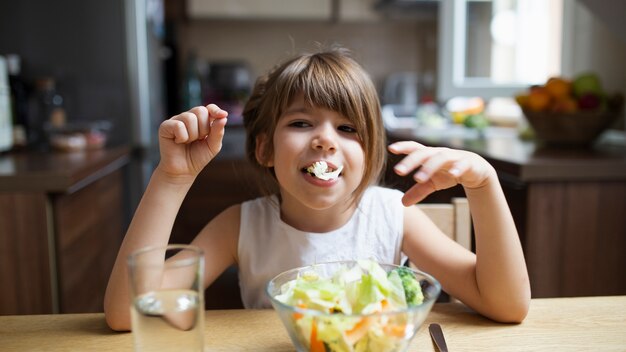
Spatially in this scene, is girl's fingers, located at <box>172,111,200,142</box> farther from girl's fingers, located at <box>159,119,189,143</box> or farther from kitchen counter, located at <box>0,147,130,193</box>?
kitchen counter, located at <box>0,147,130,193</box>

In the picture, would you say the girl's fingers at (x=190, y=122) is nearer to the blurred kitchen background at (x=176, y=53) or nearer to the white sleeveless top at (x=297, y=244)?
the white sleeveless top at (x=297, y=244)

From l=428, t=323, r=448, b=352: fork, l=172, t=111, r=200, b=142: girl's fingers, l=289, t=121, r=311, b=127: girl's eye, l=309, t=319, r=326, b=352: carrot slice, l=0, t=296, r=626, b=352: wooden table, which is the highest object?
l=172, t=111, r=200, b=142: girl's fingers

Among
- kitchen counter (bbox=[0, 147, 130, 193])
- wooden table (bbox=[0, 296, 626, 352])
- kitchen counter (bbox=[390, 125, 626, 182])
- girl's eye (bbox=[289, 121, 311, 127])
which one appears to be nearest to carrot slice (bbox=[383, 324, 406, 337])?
wooden table (bbox=[0, 296, 626, 352])

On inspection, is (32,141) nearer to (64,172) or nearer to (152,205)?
(64,172)

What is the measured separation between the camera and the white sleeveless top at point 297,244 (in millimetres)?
1054

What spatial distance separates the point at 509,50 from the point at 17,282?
8.55ft

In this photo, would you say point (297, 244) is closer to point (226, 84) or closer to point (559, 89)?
point (559, 89)

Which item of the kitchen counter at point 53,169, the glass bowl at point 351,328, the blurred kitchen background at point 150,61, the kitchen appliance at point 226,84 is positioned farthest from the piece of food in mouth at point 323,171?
→ the kitchen appliance at point 226,84

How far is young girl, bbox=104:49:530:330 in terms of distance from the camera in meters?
0.78

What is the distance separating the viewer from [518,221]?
160cm

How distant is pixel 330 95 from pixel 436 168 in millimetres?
320

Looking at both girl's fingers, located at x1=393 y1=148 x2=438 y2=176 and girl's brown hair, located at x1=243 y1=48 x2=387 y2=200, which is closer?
girl's fingers, located at x1=393 y1=148 x2=438 y2=176

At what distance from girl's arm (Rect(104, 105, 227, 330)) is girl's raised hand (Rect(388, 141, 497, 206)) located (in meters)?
0.26

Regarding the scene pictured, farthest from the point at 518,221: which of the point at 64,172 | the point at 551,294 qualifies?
the point at 64,172
